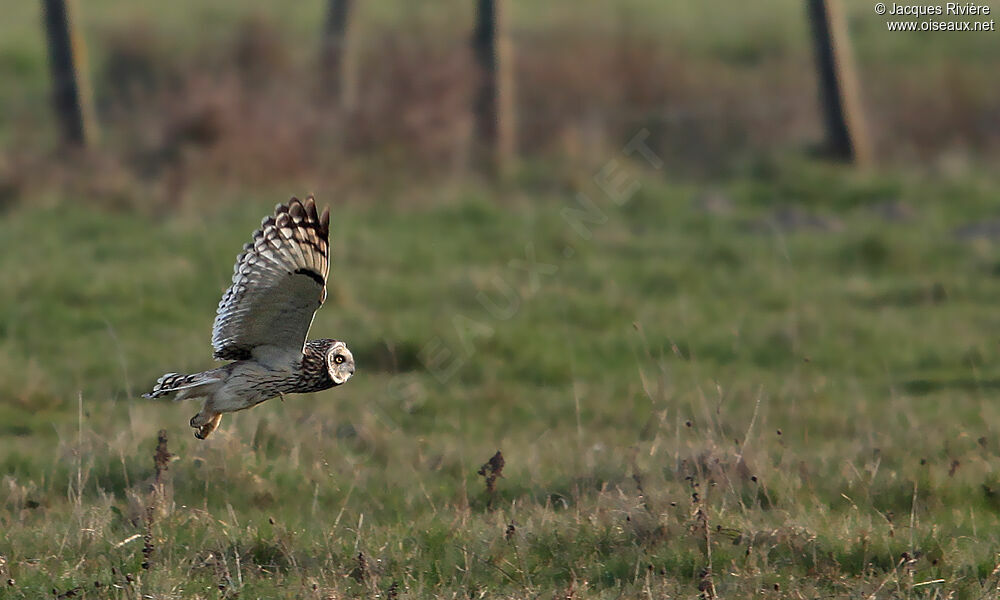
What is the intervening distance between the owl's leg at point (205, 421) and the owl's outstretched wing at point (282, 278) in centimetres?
39

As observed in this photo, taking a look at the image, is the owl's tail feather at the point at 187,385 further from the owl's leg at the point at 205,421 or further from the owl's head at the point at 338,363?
the owl's head at the point at 338,363

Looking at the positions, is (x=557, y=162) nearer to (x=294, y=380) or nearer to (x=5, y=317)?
(x=5, y=317)

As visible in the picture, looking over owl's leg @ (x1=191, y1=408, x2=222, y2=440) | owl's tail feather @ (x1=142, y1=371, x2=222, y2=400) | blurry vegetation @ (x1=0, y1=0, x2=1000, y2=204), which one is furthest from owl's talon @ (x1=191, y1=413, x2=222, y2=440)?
blurry vegetation @ (x1=0, y1=0, x2=1000, y2=204)

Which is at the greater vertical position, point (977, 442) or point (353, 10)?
point (353, 10)

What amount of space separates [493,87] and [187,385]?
1215 cm

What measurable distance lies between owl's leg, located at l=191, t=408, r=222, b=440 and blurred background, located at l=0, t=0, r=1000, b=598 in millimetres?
323

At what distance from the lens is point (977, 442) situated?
6973mm

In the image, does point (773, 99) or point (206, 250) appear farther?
point (773, 99)

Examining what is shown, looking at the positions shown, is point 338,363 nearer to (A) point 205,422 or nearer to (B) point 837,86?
(A) point 205,422

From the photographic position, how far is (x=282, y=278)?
4801 millimetres

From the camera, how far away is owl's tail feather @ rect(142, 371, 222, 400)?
523cm

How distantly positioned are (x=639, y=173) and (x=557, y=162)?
1.10 meters

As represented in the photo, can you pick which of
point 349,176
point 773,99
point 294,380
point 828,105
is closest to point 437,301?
point 349,176

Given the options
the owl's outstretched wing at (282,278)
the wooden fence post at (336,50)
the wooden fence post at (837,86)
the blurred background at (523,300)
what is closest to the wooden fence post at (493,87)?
the blurred background at (523,300)
